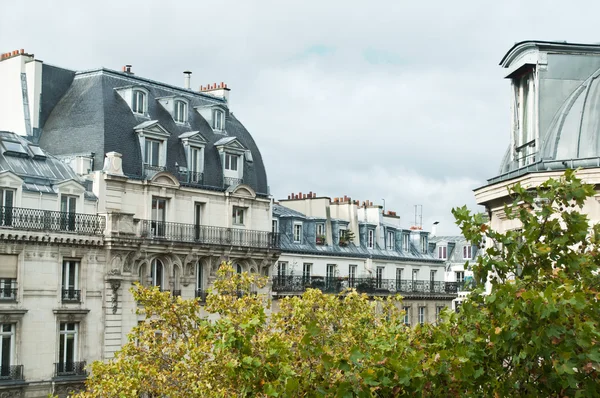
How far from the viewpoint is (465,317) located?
13.4m

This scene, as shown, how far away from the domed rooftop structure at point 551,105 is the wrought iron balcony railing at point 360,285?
36729 millimetres

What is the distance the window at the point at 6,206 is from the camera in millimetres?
43125

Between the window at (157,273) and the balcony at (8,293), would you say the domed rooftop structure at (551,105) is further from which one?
the window at (157,273)

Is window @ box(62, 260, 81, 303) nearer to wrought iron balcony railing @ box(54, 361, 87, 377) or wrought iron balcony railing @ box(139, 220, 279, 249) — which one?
wrought iron balcony railing @ box(54, 361, 87, 377)

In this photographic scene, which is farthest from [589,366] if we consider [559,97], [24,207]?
[24,207]

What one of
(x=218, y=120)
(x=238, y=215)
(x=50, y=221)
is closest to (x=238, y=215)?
(x=238, y=215)

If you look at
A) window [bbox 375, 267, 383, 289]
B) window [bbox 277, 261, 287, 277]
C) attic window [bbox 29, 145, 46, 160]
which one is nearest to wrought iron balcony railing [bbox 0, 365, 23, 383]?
attic window [bbox 29, 145, 46, 160]

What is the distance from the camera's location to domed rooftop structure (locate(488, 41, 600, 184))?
20.7 metres

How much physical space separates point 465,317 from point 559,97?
31.6 ft

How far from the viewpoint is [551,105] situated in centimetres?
2177

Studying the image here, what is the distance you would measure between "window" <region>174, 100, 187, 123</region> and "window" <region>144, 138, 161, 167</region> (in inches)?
122

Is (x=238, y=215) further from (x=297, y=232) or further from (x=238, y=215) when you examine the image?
(x=297, y=232)

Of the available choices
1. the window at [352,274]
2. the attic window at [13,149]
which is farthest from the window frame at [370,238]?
the attic window at [13,149]

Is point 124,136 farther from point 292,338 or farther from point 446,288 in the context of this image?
point 446,288
